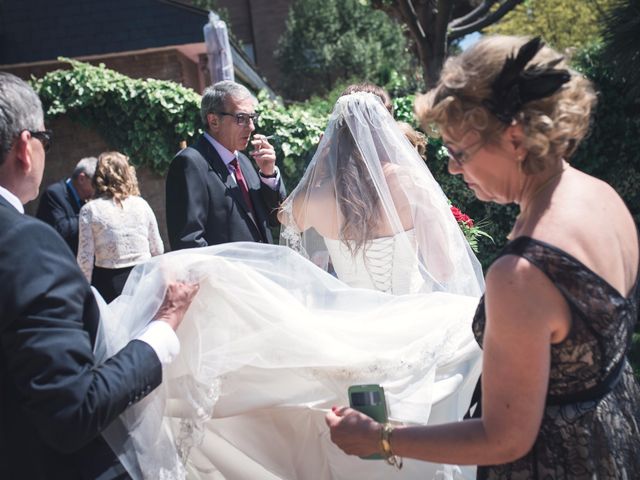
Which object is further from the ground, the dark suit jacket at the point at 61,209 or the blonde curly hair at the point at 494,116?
the blonde curly hair at the point at 494,116

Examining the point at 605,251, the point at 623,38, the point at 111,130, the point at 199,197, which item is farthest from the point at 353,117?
the point at 111,130

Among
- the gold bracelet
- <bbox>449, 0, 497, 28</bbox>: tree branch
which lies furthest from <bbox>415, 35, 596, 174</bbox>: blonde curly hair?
<bbox>449, 0, 497, 28</bbox>: tree branch

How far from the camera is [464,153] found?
1.64 metres

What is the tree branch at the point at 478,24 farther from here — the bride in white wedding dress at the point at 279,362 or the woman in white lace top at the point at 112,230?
the bride in white wedding dress at the point at 279,362

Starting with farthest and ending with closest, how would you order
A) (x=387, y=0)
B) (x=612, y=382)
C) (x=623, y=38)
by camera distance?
(x=387, y=0) → (x=623, y=38) → (x=612, y=382)

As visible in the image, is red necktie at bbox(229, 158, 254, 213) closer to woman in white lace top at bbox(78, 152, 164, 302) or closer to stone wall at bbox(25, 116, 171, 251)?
woman in white lace top at bbox(78, 152, 164, 302)

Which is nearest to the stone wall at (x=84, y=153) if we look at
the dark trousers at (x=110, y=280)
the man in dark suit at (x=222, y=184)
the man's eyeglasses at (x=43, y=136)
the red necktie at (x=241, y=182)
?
the dark trousers at (x=110, y=280)

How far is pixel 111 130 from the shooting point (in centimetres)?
979

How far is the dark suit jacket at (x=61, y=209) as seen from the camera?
6.27 meters

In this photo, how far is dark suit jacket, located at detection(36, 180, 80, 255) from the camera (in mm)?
6266

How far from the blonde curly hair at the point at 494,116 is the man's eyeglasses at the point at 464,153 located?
21 millimetres

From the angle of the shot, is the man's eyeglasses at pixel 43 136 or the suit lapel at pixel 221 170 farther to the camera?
the suit lapel at pixel 221 170

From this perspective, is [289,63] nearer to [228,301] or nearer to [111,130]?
[111,130]

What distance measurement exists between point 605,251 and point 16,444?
4.97 feet
